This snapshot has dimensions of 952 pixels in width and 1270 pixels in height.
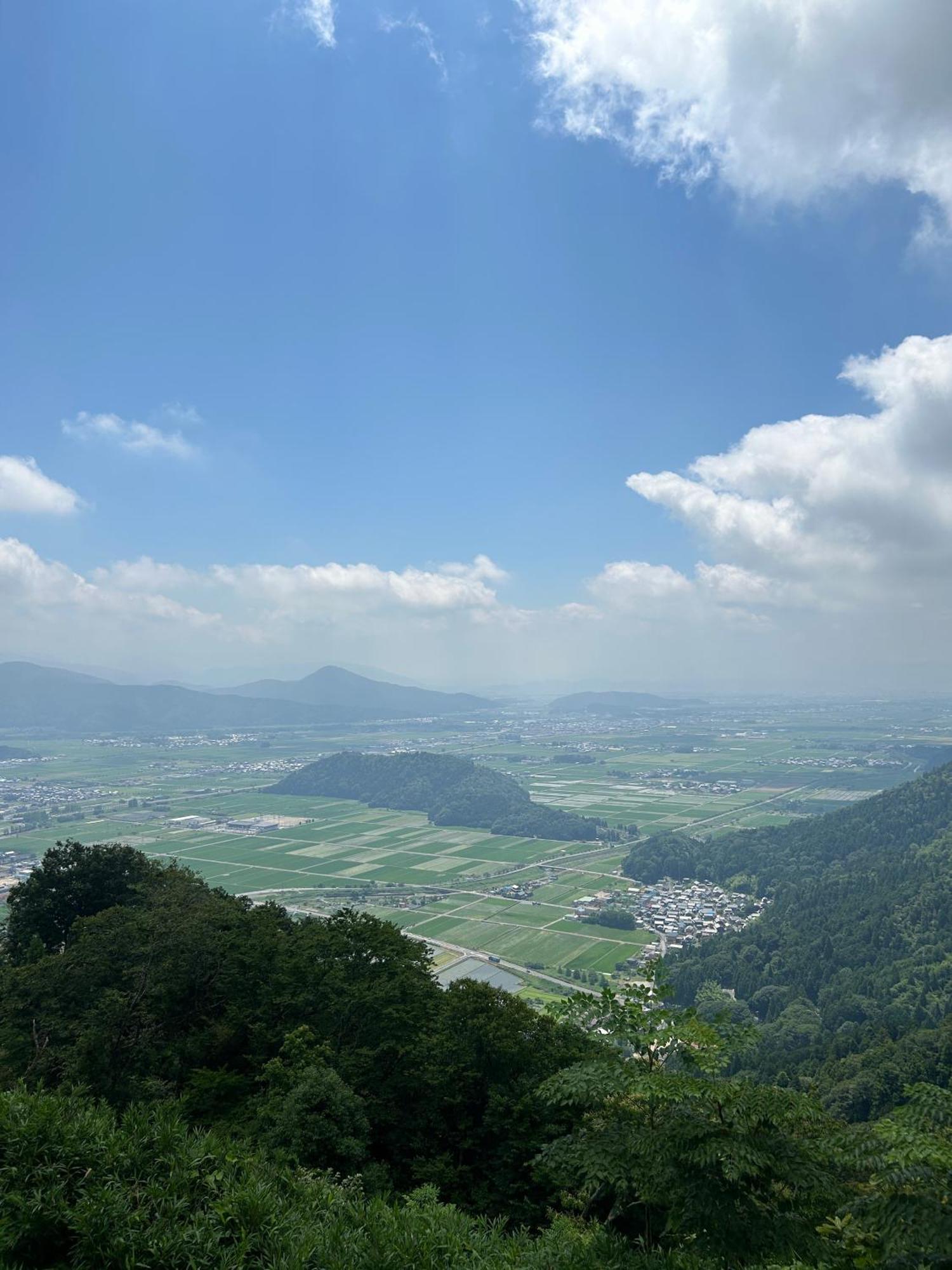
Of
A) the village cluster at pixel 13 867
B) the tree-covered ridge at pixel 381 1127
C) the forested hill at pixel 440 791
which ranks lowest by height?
the forested hill at pixel 440 791

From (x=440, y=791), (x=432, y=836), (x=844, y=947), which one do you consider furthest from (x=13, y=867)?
(x=844, y=947)

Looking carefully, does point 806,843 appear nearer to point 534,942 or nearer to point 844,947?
point 844,947

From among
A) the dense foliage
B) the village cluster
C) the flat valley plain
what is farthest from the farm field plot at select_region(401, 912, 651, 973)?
the dense foliage

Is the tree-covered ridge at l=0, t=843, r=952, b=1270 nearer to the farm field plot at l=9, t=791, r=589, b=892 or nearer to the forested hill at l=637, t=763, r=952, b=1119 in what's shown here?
the forested hill at l=637, t=763, r=952, b=1119

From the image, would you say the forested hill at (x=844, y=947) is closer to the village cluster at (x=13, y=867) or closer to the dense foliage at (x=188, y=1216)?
the dense foliage at (x=188, y=1216)

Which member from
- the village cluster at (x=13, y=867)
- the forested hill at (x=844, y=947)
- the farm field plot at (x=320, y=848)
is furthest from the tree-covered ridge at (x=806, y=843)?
the village cluster at (x=13, y=867)

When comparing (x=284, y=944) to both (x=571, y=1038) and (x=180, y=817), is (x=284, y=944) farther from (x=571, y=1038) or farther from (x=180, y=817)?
(x=180, y=817)
